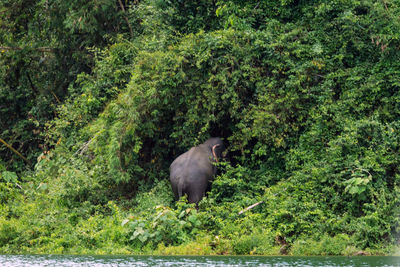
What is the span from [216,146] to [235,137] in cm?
46

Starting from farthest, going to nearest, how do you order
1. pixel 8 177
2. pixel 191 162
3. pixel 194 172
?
pixel 8 177
pixel 191 162
pixel 194 172

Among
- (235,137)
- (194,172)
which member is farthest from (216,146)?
(194,172)

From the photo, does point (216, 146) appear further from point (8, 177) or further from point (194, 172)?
point (8, 177)

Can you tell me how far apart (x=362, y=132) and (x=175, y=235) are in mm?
4167

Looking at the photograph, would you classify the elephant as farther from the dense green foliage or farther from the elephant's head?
the dense green foliage

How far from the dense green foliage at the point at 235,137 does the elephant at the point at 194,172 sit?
0.97ft

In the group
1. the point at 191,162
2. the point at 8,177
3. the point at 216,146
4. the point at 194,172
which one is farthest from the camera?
the point at 8,177

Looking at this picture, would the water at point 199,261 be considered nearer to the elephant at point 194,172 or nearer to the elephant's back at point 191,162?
the elephant at point 194,172

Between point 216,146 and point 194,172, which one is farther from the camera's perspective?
point 216,146

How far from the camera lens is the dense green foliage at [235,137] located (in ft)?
36.7

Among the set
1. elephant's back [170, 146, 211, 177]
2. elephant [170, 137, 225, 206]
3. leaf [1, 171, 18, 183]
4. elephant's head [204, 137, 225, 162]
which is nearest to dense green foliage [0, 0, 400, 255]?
leaf [1, 171, 18, 183]

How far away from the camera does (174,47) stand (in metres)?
13.7

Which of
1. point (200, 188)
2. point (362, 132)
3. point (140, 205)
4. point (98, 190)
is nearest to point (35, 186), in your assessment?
point (98, 190)

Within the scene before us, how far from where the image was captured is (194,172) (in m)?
12.6
